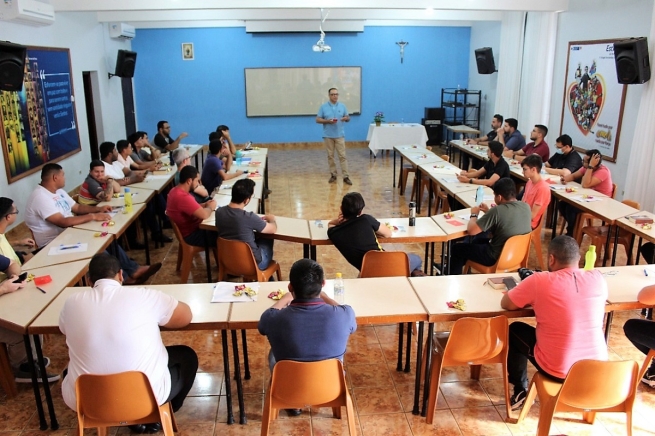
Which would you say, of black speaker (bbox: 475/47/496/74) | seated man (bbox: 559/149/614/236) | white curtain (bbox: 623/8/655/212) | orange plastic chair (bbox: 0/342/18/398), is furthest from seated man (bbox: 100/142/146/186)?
black speaker (bbox: 475/47/496/74)

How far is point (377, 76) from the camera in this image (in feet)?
43.4

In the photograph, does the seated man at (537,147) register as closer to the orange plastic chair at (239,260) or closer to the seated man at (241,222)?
the seated man at (241,222)

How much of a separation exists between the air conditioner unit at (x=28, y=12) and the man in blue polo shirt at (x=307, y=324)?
6047mm

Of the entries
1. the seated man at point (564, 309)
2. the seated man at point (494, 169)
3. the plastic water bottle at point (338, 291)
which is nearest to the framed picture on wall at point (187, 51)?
the seated man at point (494, 169)

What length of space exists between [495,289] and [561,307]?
630 mm

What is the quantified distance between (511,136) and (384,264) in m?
5.54

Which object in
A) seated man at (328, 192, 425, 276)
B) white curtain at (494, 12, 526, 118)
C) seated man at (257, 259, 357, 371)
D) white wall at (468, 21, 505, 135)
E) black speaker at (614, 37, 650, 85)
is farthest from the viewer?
white wall at (468, 21, 505, 135)

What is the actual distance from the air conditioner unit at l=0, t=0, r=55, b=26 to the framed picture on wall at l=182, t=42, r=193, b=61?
5123 millimetres

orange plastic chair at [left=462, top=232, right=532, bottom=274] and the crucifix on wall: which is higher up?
the crucifix on wall

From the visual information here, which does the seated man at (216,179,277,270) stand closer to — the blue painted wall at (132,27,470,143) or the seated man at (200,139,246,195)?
the seated man at (200,139,246,195)

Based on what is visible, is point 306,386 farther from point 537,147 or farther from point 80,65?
point 80,65

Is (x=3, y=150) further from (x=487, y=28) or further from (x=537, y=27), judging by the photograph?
(x=487, y=28)

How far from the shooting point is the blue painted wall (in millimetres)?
12727

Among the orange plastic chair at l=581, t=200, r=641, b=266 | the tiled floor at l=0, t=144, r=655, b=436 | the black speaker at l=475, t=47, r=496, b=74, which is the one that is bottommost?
the tiled floor at l=0, t=144, r=655, b=436
